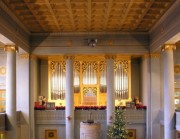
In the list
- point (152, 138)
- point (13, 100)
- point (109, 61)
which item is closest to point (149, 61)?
point (109, 61)

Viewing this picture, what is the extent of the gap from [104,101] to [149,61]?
12.0 feet

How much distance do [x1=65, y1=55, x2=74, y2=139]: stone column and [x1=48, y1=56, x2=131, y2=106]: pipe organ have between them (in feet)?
5.89

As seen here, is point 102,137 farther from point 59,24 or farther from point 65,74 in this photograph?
point 59,24

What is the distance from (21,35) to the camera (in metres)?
17.0

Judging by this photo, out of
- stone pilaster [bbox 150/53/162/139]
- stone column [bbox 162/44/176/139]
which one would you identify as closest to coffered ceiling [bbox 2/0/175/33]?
stone column [bbox 162/44/176/139]

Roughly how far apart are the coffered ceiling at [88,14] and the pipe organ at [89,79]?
2.77m

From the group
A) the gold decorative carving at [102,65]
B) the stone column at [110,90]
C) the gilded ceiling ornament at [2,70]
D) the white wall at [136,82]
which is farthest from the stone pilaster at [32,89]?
the white wall at [136,82]

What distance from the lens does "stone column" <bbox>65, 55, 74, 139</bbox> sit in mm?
18820

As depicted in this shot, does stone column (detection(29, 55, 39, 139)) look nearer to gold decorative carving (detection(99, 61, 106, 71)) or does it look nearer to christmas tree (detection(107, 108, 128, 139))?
gold decorative carving (detection(99, 61, 106, 71))

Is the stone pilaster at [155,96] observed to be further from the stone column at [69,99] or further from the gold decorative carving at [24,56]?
the gold decorative carving at [24,56]

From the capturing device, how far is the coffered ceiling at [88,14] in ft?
44.7

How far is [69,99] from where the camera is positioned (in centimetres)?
1897

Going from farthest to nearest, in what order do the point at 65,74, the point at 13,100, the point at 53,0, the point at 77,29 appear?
1. the point at 65,74
2. the point at 77,29
3. the point at 13,100
4. the point at 53,0

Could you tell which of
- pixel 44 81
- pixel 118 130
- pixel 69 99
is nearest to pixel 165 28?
pixel 118 130
